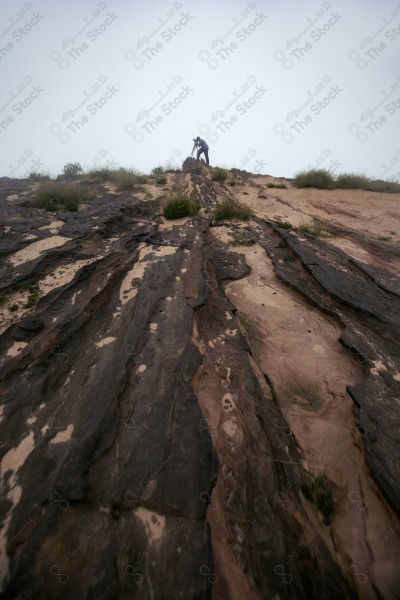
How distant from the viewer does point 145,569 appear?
5.65ft

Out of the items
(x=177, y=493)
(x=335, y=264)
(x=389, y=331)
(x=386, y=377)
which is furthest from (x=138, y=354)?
(x=335, y=264)

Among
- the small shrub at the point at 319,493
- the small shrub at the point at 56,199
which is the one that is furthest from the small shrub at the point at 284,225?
the small shrub at the point at 319,493

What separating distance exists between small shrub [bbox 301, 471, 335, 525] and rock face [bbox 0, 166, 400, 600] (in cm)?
1

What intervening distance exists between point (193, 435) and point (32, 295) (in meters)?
3.37

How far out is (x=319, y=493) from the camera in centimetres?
226

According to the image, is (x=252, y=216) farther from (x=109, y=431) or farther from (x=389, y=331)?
(x=109, y=431)

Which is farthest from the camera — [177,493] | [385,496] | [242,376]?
[242,376]

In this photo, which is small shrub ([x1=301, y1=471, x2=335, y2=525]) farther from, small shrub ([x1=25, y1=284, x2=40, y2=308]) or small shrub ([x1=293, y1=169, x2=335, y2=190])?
small shrub ([x1=293, y1=169, x2=335, y2=190])

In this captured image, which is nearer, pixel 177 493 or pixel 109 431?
pixel 177 493

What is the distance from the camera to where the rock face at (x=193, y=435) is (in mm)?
1791

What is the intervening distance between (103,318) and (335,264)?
14.9ft

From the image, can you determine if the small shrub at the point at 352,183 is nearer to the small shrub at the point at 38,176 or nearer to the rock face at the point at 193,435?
the rock face at the point at 193,435

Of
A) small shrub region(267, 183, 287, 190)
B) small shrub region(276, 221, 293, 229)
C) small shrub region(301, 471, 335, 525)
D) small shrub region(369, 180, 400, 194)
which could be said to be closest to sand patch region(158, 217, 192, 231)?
small shrub region(276, 221, 293, 229)

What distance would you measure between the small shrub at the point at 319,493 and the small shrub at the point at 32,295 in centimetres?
406
